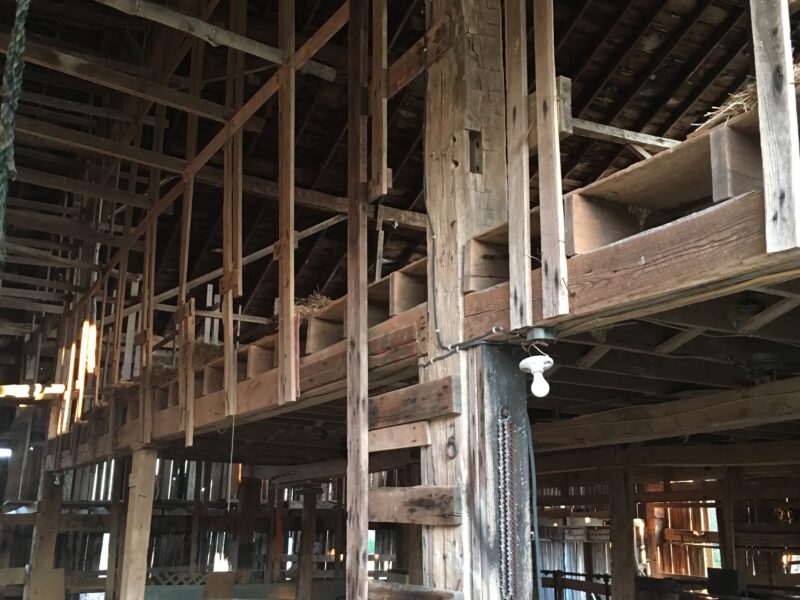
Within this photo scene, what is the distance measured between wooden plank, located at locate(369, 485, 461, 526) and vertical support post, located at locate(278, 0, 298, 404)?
1.74 meters

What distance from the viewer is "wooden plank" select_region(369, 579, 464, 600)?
15.2 feet

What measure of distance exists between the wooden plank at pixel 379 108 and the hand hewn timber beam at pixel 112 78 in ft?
9.71

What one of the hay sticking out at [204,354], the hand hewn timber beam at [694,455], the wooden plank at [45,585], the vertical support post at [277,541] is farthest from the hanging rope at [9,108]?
the vertical support post at [277,541]

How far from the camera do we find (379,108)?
6.17 meters

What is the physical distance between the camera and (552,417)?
380 inches

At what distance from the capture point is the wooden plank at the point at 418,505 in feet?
15.4

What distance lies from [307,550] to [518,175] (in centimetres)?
1296

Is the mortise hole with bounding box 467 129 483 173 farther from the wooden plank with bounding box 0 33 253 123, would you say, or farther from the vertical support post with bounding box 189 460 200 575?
the vertical support post with bounding box 189 460 200 575

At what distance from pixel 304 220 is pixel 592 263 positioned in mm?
13355

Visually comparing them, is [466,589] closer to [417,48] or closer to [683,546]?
[417,48]

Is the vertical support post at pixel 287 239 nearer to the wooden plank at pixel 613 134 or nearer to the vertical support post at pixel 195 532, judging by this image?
the wooden plank at pixel 613 134

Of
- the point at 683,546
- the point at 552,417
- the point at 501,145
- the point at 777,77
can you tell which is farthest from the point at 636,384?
the point at 683,546

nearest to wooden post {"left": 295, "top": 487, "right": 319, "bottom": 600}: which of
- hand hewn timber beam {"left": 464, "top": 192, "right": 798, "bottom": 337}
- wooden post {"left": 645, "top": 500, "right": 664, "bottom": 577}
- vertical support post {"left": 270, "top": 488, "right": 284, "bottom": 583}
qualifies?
vertical support post {"left": 270, "top": 488, "right": 284, "bottom": 583}

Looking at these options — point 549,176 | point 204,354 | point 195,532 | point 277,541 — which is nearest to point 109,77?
point 204,354
